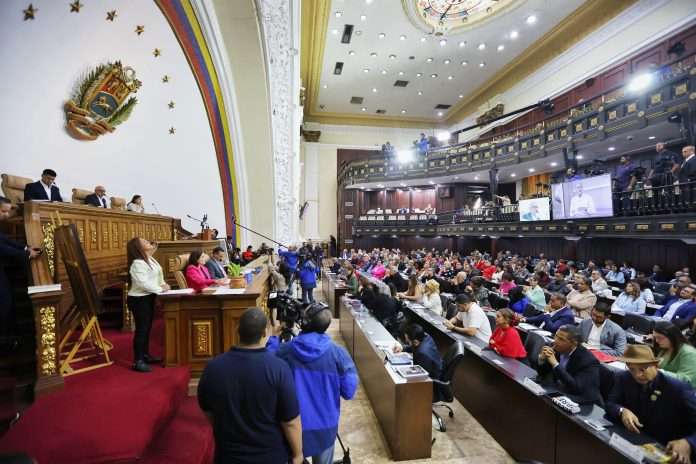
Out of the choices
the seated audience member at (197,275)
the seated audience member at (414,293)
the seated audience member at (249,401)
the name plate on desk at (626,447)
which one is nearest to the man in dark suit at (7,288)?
the seated audience member at (197,275)

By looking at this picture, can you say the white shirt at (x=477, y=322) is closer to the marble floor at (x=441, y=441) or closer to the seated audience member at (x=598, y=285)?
the marble floor at (x=441, y=441)

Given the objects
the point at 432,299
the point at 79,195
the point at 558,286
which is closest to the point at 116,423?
the point at 79,195

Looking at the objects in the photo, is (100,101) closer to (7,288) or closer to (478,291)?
(7,288)

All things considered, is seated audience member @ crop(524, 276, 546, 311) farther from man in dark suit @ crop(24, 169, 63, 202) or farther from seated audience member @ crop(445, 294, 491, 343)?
man in dark suit @ crop(24, 169, 63, 202)

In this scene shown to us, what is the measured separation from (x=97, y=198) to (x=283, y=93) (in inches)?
249

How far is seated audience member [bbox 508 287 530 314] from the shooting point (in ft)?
19.6

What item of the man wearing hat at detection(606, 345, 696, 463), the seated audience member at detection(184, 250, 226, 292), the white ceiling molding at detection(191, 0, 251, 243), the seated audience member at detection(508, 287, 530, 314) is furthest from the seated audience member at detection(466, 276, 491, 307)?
the white ceiling molding at detection(191, 0, 251, 243)

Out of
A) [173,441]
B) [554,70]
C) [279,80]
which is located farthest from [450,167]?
[173,441]

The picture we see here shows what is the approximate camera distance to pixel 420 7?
44.4ft

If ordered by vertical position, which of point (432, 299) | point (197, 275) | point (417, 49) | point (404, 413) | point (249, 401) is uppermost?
point (417, 49)

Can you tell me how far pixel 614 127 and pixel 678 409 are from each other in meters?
11.0

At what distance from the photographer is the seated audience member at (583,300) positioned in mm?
5137

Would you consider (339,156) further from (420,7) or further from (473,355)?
(473,355)

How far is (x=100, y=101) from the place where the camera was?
470 centimetres
